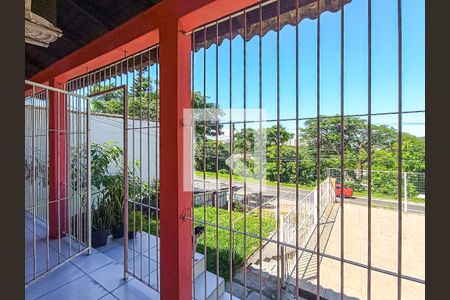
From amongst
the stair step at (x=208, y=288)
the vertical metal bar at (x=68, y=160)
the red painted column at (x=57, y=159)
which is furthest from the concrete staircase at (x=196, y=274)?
the red painted column at (x=57, y=159)

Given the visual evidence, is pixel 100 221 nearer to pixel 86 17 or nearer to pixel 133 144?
pixel 133 144

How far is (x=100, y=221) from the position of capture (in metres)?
2.98

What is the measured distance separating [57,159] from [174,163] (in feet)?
6.93

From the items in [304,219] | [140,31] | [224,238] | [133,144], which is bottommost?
[224,238]

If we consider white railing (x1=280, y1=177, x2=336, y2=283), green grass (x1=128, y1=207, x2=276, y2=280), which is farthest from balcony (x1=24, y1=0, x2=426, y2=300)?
white railing (x1=280, y1=177, x2=336, y2=283)

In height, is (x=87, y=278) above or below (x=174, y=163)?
below

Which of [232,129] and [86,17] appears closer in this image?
[232,129]

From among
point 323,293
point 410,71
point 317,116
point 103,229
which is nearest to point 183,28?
point 317,116

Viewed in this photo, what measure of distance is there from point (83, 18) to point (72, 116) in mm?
1124

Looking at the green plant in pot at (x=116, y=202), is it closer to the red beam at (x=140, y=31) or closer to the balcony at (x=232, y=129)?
the balcony at (x=232, y=129)

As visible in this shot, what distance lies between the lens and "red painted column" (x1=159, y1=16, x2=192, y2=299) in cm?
152

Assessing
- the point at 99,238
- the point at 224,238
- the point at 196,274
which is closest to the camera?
the point at 196,274

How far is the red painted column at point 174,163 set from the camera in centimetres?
152

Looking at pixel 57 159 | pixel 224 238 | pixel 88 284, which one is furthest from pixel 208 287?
pixel 224 238
